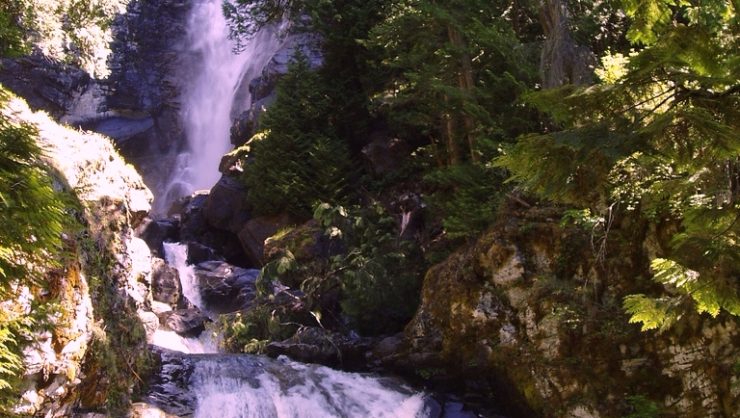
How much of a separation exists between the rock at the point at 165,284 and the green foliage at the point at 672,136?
46.1ft

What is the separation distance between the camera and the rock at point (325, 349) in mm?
11984

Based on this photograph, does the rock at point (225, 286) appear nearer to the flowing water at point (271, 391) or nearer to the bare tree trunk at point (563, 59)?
the flowing water at point (271, 391)

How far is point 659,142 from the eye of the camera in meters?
4.40

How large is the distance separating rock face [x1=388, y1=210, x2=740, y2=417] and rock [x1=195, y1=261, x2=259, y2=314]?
6.74 m

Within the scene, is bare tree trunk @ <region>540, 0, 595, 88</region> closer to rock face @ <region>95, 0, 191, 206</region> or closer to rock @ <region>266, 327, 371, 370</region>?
rock @ <region>266, 327, 371, 370</region>

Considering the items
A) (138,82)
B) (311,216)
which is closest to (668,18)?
(311,216)

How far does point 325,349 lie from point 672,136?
8862 mm

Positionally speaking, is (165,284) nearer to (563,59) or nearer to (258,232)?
(258,232)

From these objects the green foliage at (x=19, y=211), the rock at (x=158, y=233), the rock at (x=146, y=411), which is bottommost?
the rock at (x=146, y=411)

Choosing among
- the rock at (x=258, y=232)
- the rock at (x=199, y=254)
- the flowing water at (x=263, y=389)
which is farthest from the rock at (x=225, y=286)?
the flowing water at (x=263, y=389)

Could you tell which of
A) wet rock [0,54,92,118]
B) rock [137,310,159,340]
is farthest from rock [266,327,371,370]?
wet rock [0,54,92,118]

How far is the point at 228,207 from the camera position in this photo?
796 inches

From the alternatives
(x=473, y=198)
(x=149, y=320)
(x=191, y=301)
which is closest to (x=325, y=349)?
(x=149, y=320)

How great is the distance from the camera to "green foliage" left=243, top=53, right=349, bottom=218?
17.5 metres
